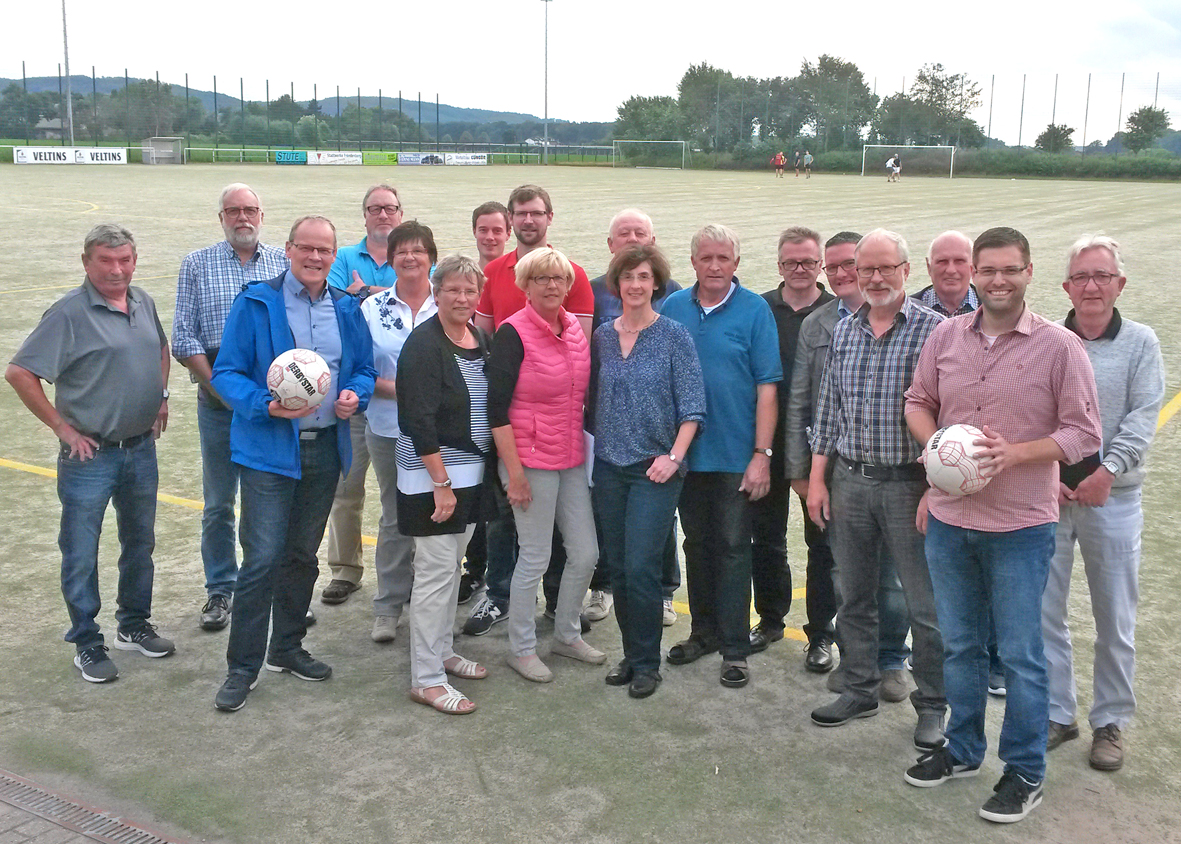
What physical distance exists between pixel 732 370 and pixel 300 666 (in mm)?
2575

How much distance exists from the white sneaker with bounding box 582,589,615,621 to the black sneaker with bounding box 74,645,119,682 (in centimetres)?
247

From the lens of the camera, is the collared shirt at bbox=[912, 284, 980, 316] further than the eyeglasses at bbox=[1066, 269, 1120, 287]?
Yes

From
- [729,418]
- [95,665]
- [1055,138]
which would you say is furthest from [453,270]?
[1055,138]

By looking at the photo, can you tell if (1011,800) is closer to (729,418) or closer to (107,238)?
(729,418)

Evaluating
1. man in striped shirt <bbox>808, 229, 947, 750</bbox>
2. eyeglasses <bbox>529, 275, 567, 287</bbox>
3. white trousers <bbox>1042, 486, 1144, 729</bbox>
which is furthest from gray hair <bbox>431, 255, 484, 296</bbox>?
white trousers <bbox>1042, 486, 1144, 729</bbox>

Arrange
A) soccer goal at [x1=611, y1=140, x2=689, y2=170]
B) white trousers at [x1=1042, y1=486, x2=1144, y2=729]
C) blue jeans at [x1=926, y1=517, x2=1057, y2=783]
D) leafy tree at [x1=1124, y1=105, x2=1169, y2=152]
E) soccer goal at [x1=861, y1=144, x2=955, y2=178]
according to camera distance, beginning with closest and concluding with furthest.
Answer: blue jeans at [x1=926, y1=517, x2=1057, y2=783], white trousers at [x1=1042, y1=486, x2=1144, y2=729], soccer goal at [x1=861, y1=144, x2=955, y2=178], soccer goal at [x1=611, y1=140, x2=689, y2=170], leafy tree at [x1=1124, y1=105, x2=1169, y2=152]

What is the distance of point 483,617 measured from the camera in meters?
6.09

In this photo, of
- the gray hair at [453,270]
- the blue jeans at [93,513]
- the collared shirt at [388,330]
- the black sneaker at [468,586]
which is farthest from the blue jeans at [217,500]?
the gray hair at [453,270]

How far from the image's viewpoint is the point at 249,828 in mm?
4125

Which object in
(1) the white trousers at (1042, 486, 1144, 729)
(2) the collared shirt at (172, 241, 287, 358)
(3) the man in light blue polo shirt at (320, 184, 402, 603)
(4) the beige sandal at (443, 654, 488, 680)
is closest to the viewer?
(1) the white trousers at (1042, 486, 1144, 729)

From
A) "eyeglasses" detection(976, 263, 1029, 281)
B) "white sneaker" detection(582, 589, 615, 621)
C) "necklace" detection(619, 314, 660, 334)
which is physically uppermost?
"eyeglasses" detection(976, 263, 1029, 281)

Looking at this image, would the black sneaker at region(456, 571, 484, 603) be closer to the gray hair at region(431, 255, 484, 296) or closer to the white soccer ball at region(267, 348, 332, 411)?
the white soccer ball at region(267, 348, 332, 411)

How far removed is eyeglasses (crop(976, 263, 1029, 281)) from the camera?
4.04 metres

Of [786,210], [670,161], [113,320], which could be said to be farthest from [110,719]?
[670,161]
